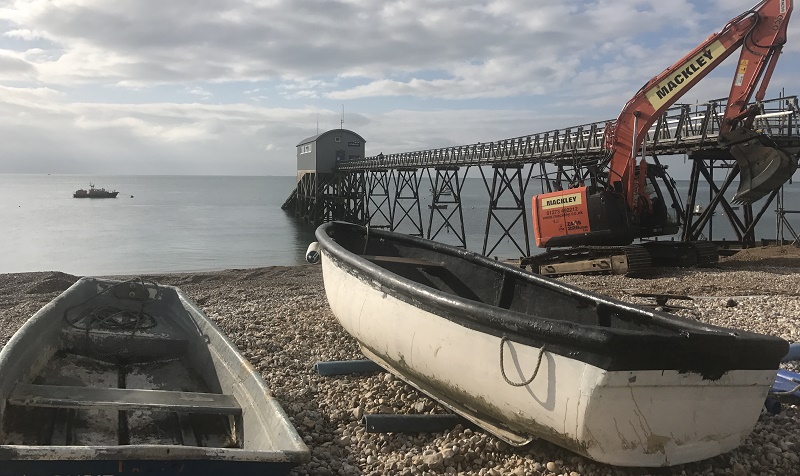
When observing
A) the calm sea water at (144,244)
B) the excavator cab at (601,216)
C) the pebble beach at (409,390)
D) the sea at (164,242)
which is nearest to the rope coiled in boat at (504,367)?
the pebble beach at (409,390)

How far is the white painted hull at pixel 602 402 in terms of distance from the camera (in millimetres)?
3113

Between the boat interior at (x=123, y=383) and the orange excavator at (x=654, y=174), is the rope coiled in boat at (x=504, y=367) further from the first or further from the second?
the orange excavator at (x=654, y=174)

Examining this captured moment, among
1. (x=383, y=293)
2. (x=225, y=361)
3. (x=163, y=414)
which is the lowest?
(x=163, y=414)

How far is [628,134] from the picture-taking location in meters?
13.2

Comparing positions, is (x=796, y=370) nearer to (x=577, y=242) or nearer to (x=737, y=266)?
(x=577, y=242)

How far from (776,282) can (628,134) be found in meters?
4.41

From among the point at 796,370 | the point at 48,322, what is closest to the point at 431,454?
the point at 796,370

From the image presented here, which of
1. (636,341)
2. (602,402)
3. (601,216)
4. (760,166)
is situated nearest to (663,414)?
(602,402)

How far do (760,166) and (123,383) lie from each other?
1246cm

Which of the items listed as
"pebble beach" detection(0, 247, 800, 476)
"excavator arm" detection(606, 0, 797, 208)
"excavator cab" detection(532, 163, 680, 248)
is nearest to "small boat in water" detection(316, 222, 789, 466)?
"pebble beach" detection(0, 247, 800, 476)

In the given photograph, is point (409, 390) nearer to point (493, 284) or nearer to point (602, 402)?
point (493, 284)

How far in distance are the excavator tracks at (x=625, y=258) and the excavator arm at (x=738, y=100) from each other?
1192mm

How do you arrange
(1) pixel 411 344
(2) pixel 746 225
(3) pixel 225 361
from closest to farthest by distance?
(1) pixel 411 344 < (3) pixel 225 361 < (2) pixel 746 225

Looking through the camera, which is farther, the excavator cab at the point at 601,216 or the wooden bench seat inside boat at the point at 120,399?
the excavator cab at the point at 601,216
